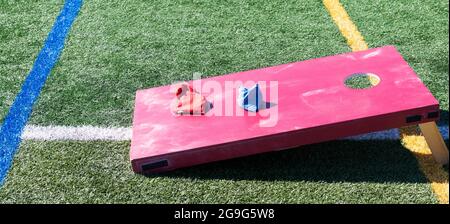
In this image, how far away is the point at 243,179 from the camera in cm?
326

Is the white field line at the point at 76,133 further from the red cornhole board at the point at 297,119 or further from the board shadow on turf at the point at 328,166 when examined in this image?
the board shadow on turf at the point at 328,166

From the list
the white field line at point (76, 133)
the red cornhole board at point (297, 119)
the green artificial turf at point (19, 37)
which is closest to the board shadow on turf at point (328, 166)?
the red cornhole board at point (297, 119)

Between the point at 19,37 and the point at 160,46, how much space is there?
1134mm

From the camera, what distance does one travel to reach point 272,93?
345 cm

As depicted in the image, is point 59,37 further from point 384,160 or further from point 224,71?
point 384,160

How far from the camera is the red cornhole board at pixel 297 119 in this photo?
3135 millimetres

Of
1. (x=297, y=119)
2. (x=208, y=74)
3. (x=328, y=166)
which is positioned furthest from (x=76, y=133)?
(x=328, y=166)

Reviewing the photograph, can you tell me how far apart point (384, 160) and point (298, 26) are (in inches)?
Result: 62.6

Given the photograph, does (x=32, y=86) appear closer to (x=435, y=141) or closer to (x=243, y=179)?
(x=243, y=179)

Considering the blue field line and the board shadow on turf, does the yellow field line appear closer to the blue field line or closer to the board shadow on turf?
the board shadow on turf

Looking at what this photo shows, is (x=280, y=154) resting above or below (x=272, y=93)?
below
